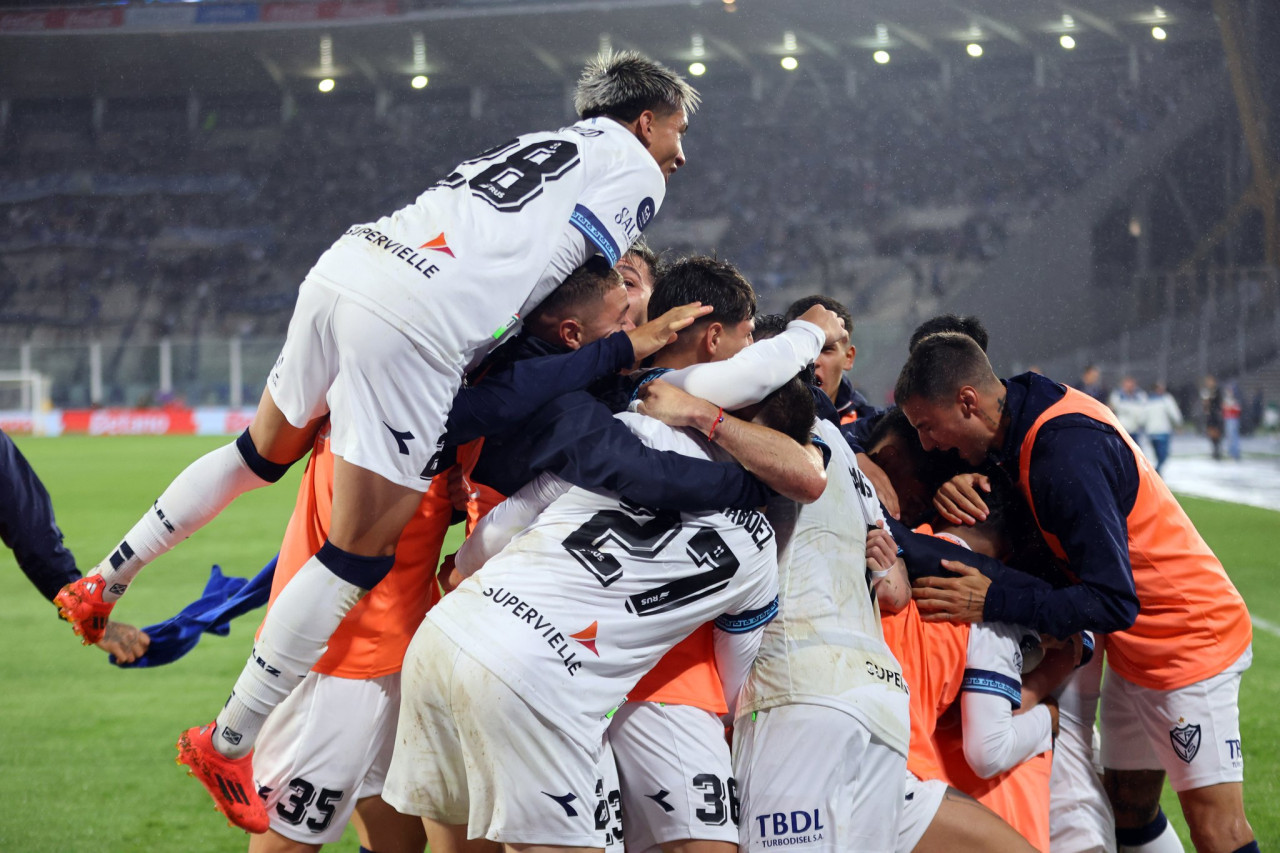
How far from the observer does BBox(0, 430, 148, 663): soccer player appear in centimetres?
384

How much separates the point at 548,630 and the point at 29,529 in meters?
2.43

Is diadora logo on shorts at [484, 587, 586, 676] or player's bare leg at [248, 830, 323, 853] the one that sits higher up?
diadora logo on shorts at [484, 587, 586, 676]

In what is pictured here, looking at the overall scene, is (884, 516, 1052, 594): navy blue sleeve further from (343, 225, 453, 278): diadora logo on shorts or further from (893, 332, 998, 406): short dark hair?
(343, 225, 453, 278): diadora logo on shorts

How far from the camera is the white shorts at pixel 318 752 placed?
9.66ft

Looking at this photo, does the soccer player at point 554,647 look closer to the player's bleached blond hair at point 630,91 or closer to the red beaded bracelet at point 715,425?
the red beaded bracelet at point 715,425

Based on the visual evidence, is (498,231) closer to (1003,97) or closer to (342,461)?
(342,461)

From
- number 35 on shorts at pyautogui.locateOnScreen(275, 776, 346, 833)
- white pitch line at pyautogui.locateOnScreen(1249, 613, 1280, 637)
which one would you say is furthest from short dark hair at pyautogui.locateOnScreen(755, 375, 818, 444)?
white pitch line at pyautogui.locateOnScreen(1249, 613, 1280, 637)


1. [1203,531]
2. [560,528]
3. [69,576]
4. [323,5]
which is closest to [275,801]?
[560,528]

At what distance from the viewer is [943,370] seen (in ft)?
10.8

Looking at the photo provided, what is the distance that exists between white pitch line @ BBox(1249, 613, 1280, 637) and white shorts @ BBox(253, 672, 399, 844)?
746 centimetres

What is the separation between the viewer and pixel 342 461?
9.40ft

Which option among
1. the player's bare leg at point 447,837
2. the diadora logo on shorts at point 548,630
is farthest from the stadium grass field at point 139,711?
the diadora logo on shorts at point 548,630

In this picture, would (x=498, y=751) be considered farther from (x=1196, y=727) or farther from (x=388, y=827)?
(x=1196, y=727)

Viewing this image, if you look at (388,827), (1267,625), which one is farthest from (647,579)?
(1267,625)
